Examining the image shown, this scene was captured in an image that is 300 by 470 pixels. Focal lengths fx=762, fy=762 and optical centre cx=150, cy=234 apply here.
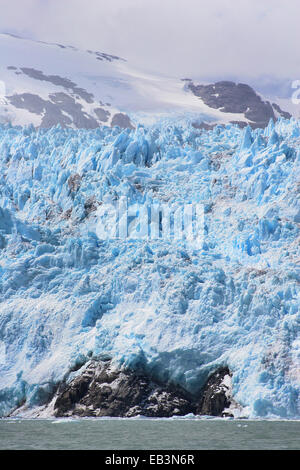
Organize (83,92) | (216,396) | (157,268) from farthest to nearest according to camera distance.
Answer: (83,92) < (157,268) < (216,396)

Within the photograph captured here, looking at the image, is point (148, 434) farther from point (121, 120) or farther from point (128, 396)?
point (121, 120)

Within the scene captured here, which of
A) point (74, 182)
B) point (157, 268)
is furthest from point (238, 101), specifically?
point (157, 268)

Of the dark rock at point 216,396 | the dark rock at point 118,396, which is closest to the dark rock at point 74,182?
the dark rock at point 118,396

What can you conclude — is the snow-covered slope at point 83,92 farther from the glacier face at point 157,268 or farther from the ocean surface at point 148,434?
the ocean surface at point 148,434
